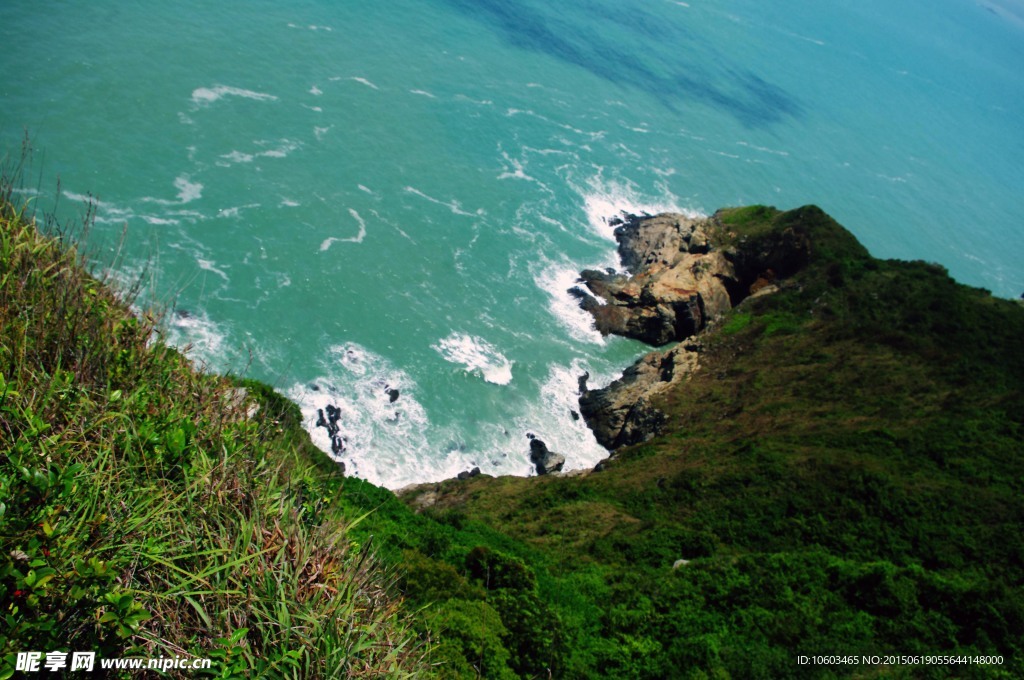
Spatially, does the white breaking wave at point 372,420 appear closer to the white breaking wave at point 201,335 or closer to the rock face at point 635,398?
the white breaking wave at point 201,335

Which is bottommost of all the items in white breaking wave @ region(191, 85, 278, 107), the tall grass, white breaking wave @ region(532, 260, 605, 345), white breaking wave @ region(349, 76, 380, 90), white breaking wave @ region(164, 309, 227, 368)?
white breaking wave @ region(164, 309, 227, 368)

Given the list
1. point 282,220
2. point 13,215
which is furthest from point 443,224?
point 13,215

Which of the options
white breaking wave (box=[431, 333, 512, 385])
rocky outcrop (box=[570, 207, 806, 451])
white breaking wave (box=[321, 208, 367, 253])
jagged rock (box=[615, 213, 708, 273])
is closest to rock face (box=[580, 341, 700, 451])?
rocky outcrop (box=[570, 207, 806, 451])

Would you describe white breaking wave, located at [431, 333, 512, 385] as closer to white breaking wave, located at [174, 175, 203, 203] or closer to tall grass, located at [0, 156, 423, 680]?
white breaking wave, located at [174, 175, 203, 203]

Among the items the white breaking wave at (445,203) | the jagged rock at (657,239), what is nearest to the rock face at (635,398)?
the jagged rock at (657,239)

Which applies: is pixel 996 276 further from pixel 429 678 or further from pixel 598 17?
pixel 429 678

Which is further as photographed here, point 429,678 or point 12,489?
point 429,678
